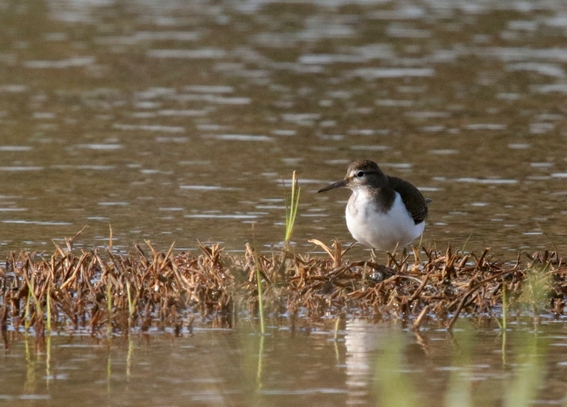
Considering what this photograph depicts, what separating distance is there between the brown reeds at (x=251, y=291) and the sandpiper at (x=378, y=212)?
0.42 meters

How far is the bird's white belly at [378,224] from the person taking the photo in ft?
34.5

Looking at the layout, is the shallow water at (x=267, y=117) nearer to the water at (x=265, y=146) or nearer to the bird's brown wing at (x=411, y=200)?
the water at (x=265, y=146)

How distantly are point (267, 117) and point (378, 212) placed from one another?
957 centimetres

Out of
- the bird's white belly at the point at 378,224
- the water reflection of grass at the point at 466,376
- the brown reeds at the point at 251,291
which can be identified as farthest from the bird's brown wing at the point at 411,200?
the water reflection of grass at the point at 466,376

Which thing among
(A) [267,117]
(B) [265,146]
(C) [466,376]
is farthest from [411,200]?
(A) [267,117]

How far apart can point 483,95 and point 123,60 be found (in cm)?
758

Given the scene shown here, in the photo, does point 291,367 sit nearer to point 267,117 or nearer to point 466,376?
point 466,376

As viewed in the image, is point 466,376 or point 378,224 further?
point 378,224

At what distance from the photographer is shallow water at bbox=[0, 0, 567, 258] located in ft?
45.3

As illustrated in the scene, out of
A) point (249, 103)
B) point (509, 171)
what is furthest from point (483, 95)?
point (509, 171)

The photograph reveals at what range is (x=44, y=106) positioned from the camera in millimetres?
20766

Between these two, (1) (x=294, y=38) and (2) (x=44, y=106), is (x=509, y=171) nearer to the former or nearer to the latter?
(2) (x=44, y=106)

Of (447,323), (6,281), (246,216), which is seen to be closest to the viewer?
(447,323)

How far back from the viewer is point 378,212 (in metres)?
10.5
